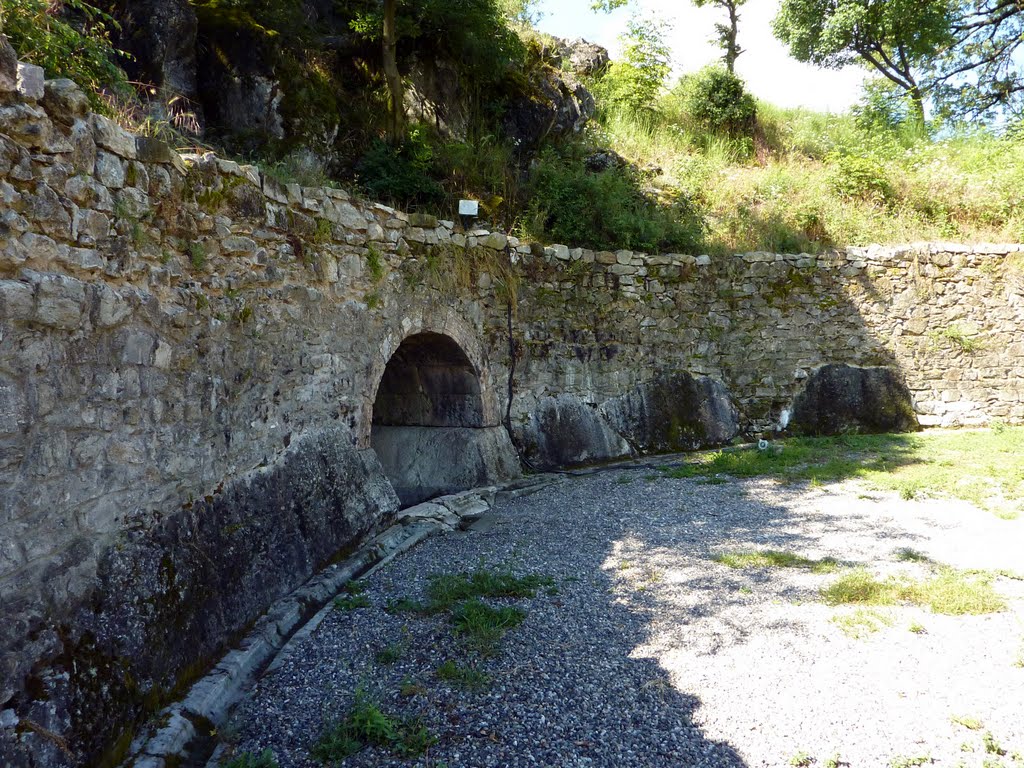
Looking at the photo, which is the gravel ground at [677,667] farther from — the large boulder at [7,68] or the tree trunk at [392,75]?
the tree trunk at [392,75]

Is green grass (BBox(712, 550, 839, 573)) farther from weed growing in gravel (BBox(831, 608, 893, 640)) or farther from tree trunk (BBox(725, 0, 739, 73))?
tree trunk (BBox(725, 0, 739, 73))

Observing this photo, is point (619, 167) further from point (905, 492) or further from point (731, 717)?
point (731, 717)

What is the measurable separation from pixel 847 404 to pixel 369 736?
9.29 m

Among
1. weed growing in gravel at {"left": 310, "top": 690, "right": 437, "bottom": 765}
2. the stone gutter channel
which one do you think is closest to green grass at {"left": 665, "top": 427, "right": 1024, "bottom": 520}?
the stone gutter channel

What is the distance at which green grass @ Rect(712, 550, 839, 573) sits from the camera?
518cm

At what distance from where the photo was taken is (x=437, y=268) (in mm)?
7355

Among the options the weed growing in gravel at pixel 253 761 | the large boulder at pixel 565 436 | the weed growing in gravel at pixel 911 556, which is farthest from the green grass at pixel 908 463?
the weed growing in gravel at pixel 253 761

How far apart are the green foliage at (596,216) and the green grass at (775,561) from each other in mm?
5255

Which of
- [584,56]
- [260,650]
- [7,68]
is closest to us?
[7,68]

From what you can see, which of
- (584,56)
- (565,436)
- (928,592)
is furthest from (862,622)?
(584,56)

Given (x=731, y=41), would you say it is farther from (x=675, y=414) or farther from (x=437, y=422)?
(x=437, y=422)

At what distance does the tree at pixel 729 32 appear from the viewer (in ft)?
65.0

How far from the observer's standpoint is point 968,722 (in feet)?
10.1

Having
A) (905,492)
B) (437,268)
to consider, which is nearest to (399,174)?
(437,268)
